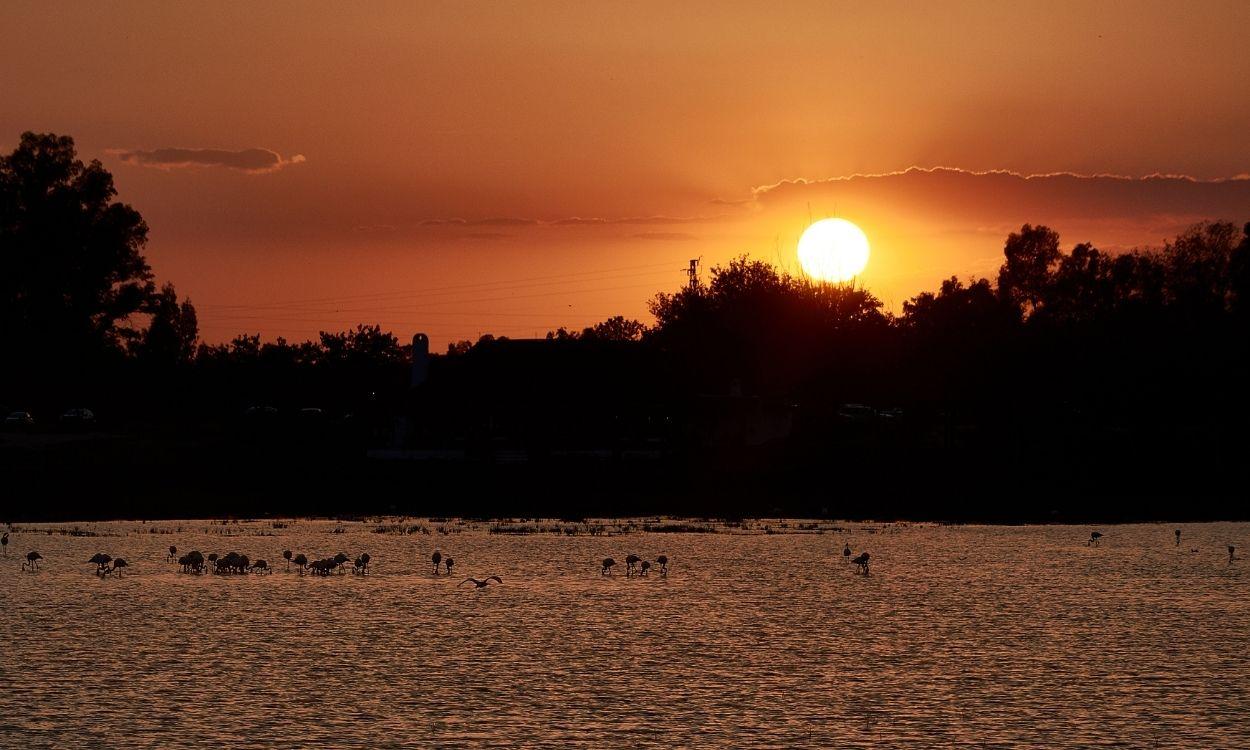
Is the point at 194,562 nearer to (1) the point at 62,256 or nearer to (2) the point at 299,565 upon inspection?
(2) the point at 299,565

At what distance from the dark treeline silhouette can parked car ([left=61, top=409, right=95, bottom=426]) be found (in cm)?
59

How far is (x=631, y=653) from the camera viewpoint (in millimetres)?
20297

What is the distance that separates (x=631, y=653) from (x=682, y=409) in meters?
49.0

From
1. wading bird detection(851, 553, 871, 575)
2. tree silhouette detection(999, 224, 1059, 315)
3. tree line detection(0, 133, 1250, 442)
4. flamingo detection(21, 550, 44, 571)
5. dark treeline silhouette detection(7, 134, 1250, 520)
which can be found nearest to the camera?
flamingo detection(21, 550, 44, 571)

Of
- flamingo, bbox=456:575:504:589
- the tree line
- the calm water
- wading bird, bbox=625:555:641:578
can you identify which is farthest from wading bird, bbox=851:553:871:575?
the tree line

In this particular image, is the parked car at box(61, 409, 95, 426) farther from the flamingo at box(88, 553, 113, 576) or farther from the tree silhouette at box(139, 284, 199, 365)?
the flamingo at box(88, 553, 113, 576)

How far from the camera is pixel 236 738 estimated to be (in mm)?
14836

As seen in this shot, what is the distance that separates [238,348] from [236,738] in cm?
15008

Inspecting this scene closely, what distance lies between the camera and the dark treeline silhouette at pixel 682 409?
55750mm

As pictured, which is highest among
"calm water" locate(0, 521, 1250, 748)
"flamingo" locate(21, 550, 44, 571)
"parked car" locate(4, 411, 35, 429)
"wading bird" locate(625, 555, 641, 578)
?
"parked car" locate(4, 411, 35, 429)

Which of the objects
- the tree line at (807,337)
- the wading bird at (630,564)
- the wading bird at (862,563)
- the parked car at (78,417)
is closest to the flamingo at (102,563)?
the wading bird at (630,564)

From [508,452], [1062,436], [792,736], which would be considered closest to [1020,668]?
[792,736]

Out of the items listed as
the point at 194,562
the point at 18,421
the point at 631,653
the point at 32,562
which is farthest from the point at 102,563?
the point at 18,421

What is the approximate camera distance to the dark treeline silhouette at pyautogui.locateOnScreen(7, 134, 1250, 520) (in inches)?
2195
